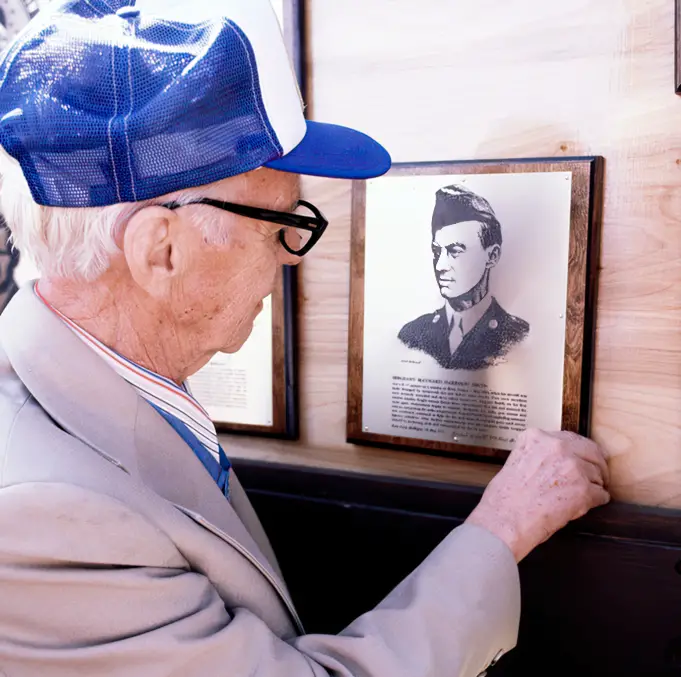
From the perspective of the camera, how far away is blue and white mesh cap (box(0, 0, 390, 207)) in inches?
29.6

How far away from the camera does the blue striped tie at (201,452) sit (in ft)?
3.00

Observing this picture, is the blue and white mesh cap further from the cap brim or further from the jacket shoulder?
the jacket shoulder

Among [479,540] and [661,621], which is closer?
[479,540]

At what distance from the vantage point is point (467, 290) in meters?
1.17

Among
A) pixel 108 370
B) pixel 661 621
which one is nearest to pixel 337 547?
pixel 661 621

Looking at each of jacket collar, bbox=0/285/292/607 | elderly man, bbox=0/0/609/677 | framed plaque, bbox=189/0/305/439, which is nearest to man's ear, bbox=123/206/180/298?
elderly man, bbox=0/0/609/677

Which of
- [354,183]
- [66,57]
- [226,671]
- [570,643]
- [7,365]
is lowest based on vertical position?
[570,643]

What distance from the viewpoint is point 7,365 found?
0.86 m

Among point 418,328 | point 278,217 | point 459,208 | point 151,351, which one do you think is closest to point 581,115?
point 459,208

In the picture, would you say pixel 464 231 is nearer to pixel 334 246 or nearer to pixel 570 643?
pixel 334 246

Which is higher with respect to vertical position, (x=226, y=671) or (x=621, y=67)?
(x=621, y=67)

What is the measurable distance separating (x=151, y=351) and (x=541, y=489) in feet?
1.99

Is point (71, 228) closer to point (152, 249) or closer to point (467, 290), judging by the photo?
A: point (152, 249)

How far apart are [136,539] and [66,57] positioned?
0.55 metres
